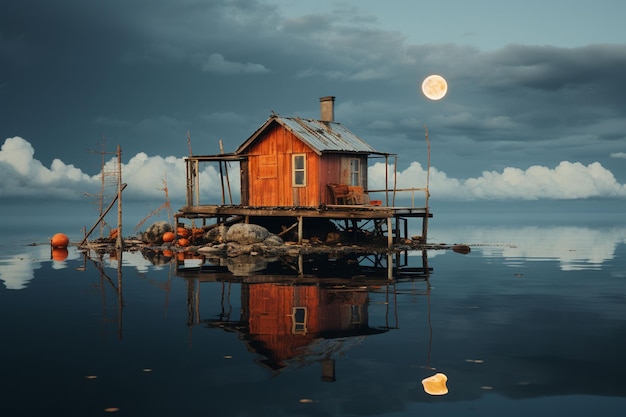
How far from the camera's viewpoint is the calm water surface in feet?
30.1

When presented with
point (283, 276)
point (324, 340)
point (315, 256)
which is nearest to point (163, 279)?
point (283, 276)

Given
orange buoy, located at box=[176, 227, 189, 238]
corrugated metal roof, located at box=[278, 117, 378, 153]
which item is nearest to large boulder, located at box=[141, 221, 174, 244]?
orange buoy, located at box=[176, 227, 189, 238]

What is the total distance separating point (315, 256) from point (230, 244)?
569 centimetres

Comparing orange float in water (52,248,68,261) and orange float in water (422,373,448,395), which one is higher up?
orange float in water (52,248,68,261)

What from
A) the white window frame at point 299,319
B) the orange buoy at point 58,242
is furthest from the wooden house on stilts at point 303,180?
the white window frame at point 299,319

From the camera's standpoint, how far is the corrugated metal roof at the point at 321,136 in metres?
36.5

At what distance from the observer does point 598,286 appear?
22844 millimetres

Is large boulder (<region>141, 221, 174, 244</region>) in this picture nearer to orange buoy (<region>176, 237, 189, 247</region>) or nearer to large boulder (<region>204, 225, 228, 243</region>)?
orange buoy (<region>176, 237, 189, 247</region>)

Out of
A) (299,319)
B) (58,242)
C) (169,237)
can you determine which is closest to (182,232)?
(169,237)

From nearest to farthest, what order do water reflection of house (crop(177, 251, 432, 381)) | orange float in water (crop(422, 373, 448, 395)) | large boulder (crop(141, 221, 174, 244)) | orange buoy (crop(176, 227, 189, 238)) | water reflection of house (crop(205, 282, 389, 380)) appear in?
orange float in water (crop(422, 373, 448, 395)) → water reflection of house (crop(205, 282, 389, 380)) → water reflection of house (crop(177, 251, 432, 381)) → orange buoy (crop(176, 227, 189, 238)) → large boulder (crop(141, 221, 174, 244))

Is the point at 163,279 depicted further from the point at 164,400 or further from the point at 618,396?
the point at 618,396

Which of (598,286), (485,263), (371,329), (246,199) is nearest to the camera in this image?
(371,329)

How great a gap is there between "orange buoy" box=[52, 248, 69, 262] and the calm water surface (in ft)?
39.3

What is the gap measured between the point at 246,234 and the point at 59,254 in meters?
11.6
